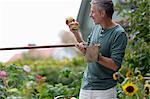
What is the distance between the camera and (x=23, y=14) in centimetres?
1202

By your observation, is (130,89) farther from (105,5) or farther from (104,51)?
(105,5)

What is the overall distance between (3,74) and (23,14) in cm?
840

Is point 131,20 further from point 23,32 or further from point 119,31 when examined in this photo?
point 23,32

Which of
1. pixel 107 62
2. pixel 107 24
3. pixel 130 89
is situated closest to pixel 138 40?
pixel 130 89

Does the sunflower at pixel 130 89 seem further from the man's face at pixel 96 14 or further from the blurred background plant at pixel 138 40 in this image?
the blurred background plant at pixel 138 40

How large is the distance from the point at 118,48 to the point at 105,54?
94 millimetres

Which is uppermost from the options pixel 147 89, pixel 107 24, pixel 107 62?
pixel 107 24

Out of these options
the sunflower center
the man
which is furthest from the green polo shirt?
the sunflower center

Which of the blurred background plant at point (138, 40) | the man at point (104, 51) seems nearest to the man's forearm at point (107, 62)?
the man at point (104, 51)

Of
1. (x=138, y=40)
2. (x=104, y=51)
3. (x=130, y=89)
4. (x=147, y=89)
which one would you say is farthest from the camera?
(x=138, y=40)

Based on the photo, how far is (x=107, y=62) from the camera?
2250 mm

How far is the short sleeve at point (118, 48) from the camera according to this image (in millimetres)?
2291

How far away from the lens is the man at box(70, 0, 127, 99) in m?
2.30

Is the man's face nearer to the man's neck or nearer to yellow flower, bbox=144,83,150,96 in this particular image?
the man's neck
